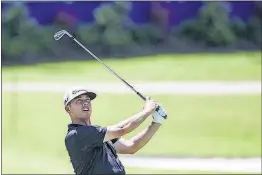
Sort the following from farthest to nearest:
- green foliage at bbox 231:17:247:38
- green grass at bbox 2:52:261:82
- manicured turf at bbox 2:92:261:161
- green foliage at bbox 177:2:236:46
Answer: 1. green foliage at bbox 231:17:247:38
2. green foliage at bbox 177:2:236:46
3. green grass at bbox 2:52:261:82
4. manicured turf at bbox 2:92:261:161

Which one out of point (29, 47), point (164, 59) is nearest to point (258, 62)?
point (164, 59)

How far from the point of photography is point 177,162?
13891 millimetres

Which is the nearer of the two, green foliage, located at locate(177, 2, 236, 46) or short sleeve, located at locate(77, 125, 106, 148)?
short sleeve, located at locate(77, 125, 106, 148)

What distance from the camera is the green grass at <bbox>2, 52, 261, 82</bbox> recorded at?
22.6 m

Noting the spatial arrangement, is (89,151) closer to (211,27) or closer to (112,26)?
(112,26)

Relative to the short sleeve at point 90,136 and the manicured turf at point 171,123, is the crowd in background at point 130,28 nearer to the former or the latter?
the manicured turf at point 171,123

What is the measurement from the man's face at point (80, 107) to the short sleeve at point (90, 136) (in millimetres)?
129

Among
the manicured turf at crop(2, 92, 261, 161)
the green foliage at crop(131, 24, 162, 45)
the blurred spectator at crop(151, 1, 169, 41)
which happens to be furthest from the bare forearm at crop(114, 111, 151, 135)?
the blurred spectator at crop(151, 1, 169, 41)

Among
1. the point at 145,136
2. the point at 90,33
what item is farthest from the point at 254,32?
the point at 145,136

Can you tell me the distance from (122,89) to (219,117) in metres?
3.62

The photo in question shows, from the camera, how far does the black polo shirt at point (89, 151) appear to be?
5.51 meters

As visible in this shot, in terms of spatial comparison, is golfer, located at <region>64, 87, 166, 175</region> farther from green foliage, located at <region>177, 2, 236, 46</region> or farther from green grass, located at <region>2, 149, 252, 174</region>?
green foliage, located at <region>177, 2, 236, 46</region>

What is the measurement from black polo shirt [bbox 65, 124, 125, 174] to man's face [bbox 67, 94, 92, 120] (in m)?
0.08

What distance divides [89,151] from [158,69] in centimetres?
1794
